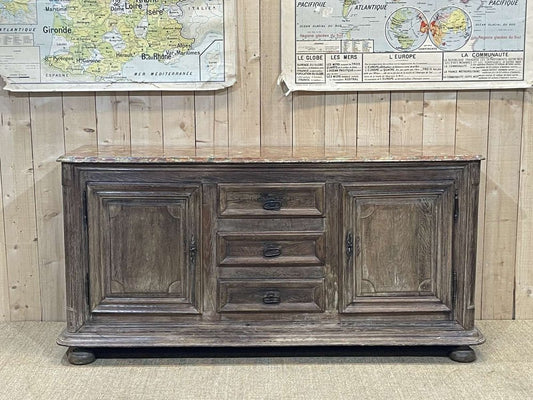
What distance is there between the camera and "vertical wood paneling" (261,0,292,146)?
2.98m

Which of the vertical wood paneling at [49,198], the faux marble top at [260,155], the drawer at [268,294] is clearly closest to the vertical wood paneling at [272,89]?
the faux marble top at [260,155]

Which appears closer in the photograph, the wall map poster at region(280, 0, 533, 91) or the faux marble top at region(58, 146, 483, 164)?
the faux marble top at region(58, 146, 483, 164)

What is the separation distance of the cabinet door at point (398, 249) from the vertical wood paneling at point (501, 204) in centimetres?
52

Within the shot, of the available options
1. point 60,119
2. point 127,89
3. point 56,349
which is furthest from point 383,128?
point 56,349

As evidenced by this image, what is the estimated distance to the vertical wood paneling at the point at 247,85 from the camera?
298 cm

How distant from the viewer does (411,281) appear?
270 centimetres

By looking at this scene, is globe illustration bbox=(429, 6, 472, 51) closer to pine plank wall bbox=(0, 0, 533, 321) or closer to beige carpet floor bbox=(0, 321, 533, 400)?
pine plank wall bbox=(0, 0, 533, 321)

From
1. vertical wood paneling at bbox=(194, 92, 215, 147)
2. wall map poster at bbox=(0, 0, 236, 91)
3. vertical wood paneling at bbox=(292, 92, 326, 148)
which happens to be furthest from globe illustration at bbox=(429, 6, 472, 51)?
vertical wood paneling at bbox=(194, 92, 215, 147)

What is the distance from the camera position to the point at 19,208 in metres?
3.10

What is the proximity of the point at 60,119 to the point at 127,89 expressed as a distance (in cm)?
30

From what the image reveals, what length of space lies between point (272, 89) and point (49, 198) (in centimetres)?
99

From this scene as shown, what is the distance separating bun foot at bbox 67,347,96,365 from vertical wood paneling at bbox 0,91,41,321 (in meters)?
0.53

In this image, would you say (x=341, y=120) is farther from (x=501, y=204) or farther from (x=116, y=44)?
(x=116, y=44)

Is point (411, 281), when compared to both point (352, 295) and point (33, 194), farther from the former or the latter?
point (33, 194)
